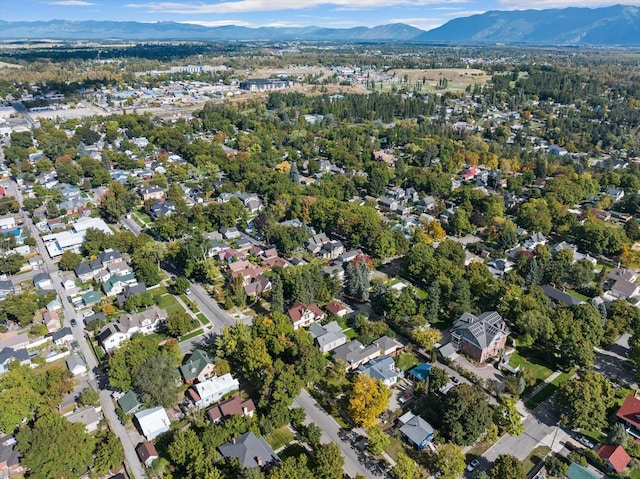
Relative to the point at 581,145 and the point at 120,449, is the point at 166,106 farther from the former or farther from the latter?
the point at 120,449

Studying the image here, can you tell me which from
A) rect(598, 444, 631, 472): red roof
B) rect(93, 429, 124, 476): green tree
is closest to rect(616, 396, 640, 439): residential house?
rect(598, 444, 631, 472): red roof

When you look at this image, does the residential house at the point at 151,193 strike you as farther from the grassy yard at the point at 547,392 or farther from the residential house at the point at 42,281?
the grassy yard at the point at 547,392

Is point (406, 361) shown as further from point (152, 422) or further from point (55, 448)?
point (55, 448)

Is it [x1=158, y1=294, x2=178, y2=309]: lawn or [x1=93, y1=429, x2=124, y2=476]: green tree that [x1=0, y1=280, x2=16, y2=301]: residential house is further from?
[x1=93, y1=429, x2=124, y2=476]: green tree

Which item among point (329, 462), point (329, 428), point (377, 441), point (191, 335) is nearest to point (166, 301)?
point (191, 335)

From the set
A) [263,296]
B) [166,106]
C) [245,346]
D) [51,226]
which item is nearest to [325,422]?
[245,346]

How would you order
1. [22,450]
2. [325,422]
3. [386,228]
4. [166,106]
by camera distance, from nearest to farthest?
[22,450] < [325,422] < [386,228] < [166,106]

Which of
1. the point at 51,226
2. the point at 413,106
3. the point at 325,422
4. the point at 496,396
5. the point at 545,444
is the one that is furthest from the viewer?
the point at 413,106
